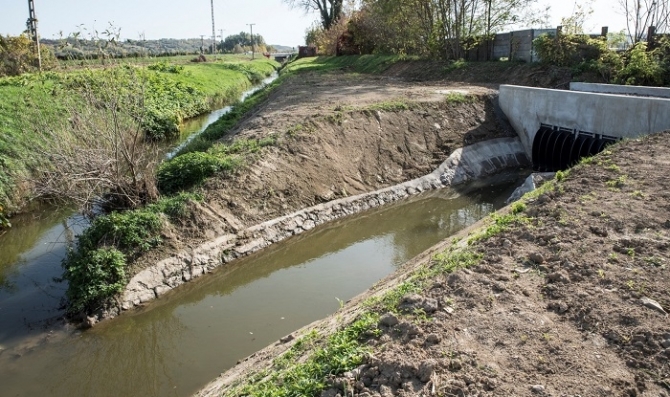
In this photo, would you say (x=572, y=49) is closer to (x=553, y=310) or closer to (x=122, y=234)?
(x=553, y=310)

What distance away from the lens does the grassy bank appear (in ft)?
37.1

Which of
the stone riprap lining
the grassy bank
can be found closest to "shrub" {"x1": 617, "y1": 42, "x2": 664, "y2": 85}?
the stone riprap lining

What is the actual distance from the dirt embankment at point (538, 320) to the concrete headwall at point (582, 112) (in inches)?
237

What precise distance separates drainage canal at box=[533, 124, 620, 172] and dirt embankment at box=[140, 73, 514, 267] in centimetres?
163

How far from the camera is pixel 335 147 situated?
15352mm

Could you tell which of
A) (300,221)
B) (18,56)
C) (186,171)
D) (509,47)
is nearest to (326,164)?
(300,221)

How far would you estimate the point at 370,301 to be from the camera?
22.1 ft

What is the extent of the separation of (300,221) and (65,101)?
6.37 m

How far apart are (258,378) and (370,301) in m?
1.75

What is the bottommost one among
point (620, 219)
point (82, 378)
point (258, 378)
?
point (82, 378)

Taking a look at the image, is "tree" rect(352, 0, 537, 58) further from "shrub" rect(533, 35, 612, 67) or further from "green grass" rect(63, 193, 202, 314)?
"green grass" rect(63, 193, 202, 314)

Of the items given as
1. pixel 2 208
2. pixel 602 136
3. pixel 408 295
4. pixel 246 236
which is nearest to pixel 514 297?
pixel 408 295

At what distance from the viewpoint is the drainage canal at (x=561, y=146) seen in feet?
48.7

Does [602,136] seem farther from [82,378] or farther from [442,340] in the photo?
[82,378]
